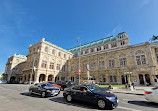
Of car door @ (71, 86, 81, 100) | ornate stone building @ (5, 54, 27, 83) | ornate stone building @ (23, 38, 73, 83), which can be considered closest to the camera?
car door @ (71, 86, 81, 100)

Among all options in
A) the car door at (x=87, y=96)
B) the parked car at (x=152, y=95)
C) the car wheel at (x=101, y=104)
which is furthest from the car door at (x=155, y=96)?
the car door at (x=87, y=96)

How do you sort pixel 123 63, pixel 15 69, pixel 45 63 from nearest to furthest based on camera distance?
pixel 123 63 < pixel 45 63 < pixel 15 69

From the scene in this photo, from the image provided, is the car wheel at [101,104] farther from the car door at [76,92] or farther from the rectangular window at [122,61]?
the rectangular window at [122,61]

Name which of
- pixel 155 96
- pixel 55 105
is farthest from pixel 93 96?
pixel 155 96

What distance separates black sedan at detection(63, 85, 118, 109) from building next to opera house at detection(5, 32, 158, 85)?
15085 mm

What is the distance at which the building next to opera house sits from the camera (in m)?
25.6

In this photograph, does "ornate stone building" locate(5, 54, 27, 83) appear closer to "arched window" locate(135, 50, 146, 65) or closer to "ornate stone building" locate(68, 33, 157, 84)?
"ornate stone building" locate(68, 33, 157, 84)

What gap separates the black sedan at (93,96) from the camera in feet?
18.5

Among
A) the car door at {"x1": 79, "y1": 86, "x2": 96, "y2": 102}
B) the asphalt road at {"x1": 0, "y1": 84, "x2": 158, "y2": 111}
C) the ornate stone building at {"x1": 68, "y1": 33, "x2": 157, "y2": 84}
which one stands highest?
the ornate stone building at {"x1": 68, "y1": 33, "x2": 157, "y2": 84}

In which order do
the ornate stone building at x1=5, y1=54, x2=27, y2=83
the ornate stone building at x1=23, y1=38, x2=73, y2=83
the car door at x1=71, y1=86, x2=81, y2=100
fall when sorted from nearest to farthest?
the car door at x1=71, y1=86, x2=81, y2=100 < the ornate stone building at x1=23, y1=38, x2=73, y2=83 < the ornate stone building at x1=5, y1=54, x2=27, y2=83

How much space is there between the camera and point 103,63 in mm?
33719

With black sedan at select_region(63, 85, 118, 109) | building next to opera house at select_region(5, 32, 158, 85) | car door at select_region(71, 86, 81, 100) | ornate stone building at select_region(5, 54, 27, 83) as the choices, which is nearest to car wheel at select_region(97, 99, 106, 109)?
black sedan at select_region(63, 85, 118, 109)

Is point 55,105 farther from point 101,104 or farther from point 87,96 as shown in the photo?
point 101,104

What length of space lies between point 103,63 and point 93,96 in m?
28.9
